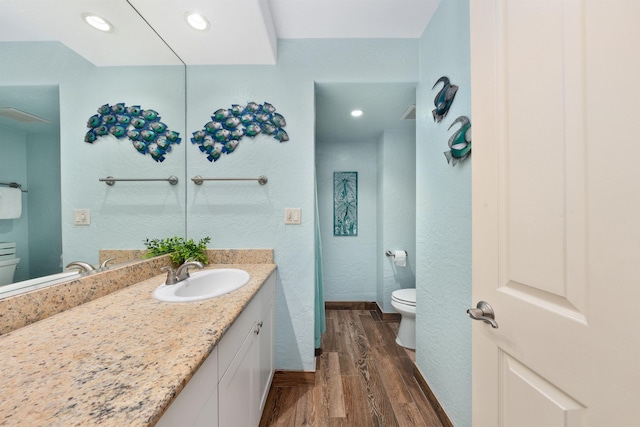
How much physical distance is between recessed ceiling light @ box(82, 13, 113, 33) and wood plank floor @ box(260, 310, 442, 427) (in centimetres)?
225

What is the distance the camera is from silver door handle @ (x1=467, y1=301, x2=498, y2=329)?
654mm

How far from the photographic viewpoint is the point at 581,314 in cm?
46

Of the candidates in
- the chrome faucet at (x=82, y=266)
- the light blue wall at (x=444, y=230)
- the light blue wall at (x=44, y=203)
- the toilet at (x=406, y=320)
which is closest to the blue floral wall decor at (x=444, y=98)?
the light blue wall at (x=444, y=230)

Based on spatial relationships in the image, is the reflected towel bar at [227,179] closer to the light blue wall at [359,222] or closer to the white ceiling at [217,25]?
the white ceiling at [217,25]

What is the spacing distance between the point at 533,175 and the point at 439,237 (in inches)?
33.2

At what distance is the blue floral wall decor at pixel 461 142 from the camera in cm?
108

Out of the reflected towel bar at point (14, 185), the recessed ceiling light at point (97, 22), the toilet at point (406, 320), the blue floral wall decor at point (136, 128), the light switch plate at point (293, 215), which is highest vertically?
the recessed ceiling light at point (97, 22)

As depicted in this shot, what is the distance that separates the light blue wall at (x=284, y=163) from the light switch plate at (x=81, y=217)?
24.0 inches

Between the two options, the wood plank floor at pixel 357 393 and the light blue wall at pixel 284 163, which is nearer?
the wood plank floor at pixel 357 393

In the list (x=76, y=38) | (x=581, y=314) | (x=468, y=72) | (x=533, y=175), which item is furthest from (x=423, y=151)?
(x=76, y=38)

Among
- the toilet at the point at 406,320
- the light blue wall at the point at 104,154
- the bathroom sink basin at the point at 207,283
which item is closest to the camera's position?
the light blue wall at the point at 104,154

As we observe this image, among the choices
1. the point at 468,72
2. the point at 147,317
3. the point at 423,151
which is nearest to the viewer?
the point at 147,317

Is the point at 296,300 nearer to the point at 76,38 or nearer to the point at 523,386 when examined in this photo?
the point at 523,386

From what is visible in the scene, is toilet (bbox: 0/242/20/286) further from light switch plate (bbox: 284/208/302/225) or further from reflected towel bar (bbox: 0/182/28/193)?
light switch plate (bbox: 284/208/302/225)
